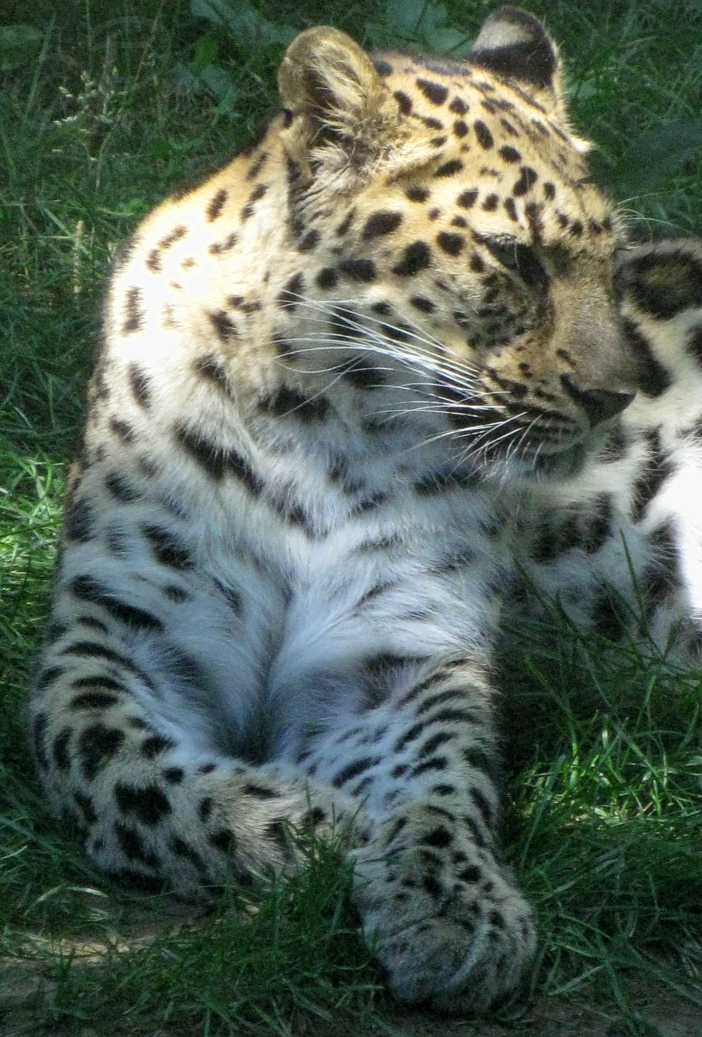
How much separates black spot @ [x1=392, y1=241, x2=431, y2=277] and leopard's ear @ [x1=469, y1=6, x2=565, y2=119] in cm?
101

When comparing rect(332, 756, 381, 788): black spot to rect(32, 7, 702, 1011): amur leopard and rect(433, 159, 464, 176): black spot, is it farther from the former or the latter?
rect(433, 159, 464, 176): black spot

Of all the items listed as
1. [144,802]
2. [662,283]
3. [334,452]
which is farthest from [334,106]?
[144,802]

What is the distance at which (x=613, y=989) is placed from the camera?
12.1 ft

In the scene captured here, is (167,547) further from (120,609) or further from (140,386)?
(140,386)

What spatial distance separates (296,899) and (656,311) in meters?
3.04

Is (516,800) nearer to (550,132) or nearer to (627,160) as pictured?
(550,132)

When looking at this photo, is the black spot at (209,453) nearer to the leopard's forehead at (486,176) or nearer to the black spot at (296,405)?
the black spot at (296,405)

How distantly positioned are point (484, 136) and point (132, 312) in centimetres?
123

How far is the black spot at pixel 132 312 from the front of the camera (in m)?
4.93

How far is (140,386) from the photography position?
4828 millimetres

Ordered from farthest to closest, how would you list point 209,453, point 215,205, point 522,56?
point 522,56 → point 215,205 → point 209,453

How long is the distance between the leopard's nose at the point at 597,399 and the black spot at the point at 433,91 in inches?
37.3

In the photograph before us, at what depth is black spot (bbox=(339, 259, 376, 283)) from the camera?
4422 mm

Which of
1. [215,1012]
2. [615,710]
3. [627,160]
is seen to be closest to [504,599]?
[615,710]
